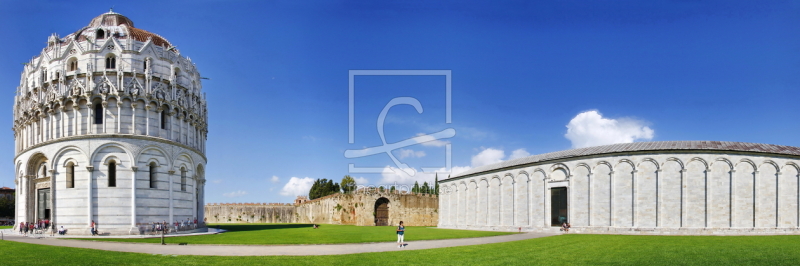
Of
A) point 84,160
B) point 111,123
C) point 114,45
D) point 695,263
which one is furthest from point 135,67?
point 695,263

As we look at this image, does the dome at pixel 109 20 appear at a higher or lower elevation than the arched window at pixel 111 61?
higher

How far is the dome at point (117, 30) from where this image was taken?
41844 mm

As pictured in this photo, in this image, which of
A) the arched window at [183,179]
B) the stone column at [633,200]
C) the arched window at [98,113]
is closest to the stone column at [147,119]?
the arched window at [98,113]

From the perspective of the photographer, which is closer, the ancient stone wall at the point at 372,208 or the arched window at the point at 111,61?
the arched window at the point at 111,61

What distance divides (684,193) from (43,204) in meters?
49.6

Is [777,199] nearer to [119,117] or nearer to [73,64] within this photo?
[119,117]

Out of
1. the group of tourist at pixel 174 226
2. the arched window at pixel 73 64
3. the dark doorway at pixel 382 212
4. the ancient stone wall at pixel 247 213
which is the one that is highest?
the arched window at pixel 73 64

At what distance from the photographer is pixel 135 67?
132 feet

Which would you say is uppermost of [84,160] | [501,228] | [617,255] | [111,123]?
[111,123]

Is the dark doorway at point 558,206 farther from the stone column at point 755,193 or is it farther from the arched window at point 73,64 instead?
the arched window at point 73,64

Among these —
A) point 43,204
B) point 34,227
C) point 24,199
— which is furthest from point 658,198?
point 24,199

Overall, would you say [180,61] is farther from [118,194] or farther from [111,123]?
[118,194]

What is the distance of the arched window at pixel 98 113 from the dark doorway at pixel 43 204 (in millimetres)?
7105

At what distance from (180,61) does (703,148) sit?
43.0 metres
